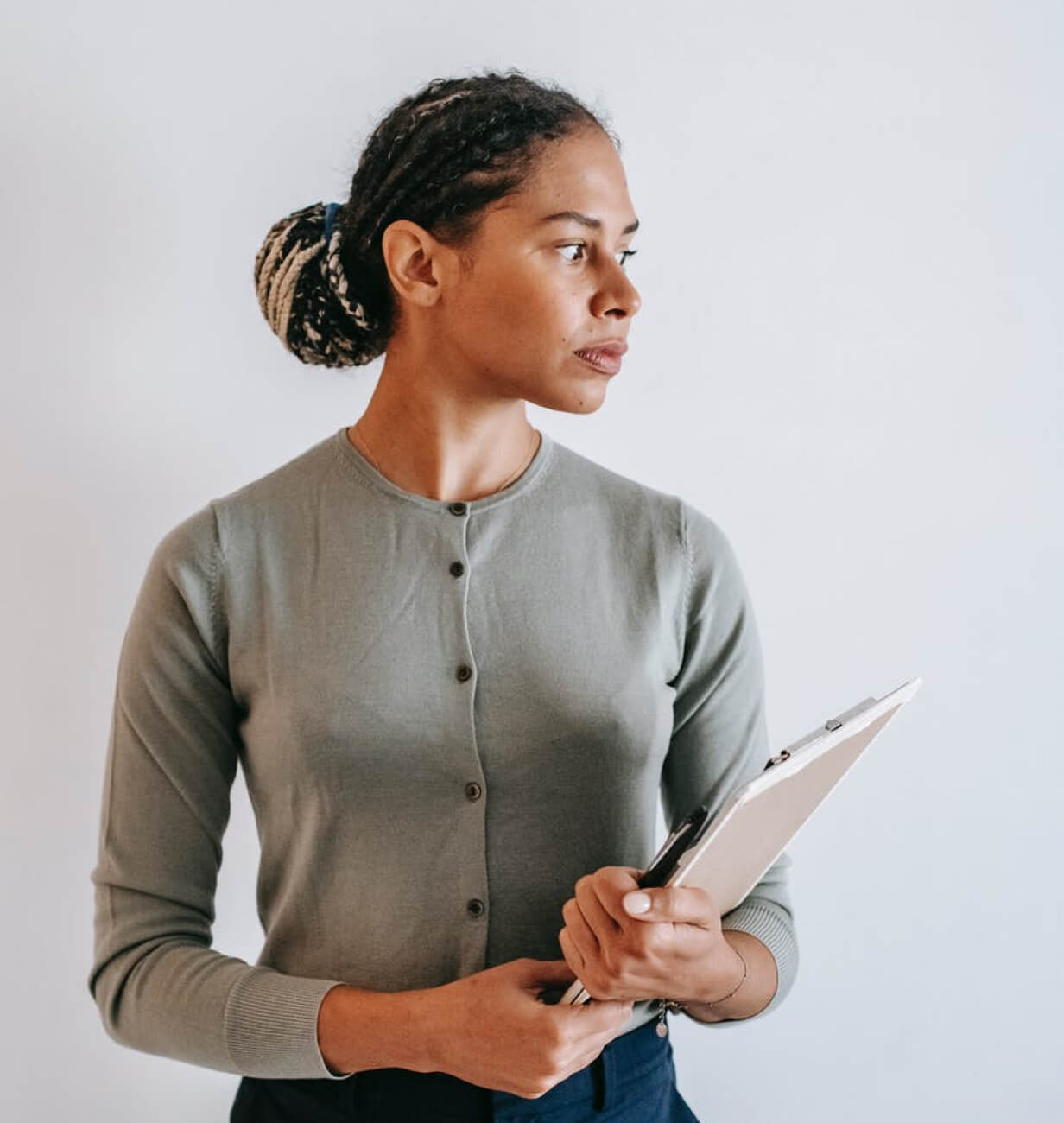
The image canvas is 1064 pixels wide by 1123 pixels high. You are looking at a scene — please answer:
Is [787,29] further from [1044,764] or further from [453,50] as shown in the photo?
[1044,764]

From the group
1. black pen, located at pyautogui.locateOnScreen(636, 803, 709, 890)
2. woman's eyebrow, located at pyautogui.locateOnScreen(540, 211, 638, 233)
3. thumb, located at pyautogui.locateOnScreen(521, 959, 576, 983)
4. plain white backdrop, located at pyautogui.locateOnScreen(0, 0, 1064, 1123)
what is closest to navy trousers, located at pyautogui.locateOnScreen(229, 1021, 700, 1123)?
thumb, located at pyautogui.locateOnScreen(521, 959, 576, 983)

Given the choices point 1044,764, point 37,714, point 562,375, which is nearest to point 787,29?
point 562,375

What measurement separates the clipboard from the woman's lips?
32 centimetres

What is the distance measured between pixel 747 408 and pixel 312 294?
555 millimetres

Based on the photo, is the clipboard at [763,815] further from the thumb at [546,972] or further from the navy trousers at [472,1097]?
the navy trousers at [472,1097]

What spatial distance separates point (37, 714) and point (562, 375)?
2.28 ft

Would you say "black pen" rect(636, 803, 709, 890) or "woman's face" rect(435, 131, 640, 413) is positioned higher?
"woman's face" rect(435, 131, 640, 413)

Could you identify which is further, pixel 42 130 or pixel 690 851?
pixel 42 130

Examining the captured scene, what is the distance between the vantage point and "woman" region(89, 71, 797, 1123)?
1.00 meters

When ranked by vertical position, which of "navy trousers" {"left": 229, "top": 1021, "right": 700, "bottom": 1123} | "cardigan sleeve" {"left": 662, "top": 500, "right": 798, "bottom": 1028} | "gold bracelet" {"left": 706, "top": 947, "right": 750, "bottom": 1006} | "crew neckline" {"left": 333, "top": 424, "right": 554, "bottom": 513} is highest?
"crew neckline" {"left": 333, "top": 424, "right": 554, "bottom": 513}

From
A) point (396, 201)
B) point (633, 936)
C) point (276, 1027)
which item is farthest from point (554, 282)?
point (276, 1027)

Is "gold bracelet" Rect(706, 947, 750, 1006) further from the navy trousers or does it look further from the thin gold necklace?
the thin gold necklace

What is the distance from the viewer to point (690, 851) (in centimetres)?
82

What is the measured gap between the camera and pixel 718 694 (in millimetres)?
1147
